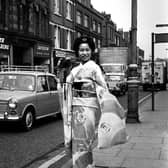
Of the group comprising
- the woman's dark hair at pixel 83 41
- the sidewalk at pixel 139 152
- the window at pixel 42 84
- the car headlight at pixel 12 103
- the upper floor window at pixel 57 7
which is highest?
the upper floor window at pixel 57 7

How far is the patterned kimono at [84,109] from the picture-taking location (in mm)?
4016

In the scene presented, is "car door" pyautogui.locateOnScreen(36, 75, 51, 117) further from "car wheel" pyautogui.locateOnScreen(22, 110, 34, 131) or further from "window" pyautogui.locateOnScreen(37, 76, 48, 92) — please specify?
"car wheel" pyautogui.locateOnScreen(22, 110, 34, 131)

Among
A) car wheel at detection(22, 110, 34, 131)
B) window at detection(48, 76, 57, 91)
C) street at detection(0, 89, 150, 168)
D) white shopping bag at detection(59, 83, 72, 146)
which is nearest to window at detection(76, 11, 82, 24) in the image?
window at detection(48, 76, 57, 91)

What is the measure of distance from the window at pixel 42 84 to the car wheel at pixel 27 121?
0.91 m

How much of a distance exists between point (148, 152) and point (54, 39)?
96.2 feet

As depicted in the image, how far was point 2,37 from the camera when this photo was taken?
2377 centimetres

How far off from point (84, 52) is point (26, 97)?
17.7ft

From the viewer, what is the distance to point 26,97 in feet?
30.5

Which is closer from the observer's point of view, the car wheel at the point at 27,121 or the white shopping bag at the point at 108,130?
the white shopping bag at the point at 108,130

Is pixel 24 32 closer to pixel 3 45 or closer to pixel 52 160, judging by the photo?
pixel 3 45

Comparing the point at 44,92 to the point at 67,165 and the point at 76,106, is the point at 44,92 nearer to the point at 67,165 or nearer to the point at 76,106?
the point at 67,165

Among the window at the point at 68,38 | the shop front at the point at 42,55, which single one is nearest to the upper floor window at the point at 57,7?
the window at the point at 68,38

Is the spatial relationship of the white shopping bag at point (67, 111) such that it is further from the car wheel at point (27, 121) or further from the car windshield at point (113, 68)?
the car windshield at point (113, 68)

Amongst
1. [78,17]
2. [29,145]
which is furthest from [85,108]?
[78,17]
